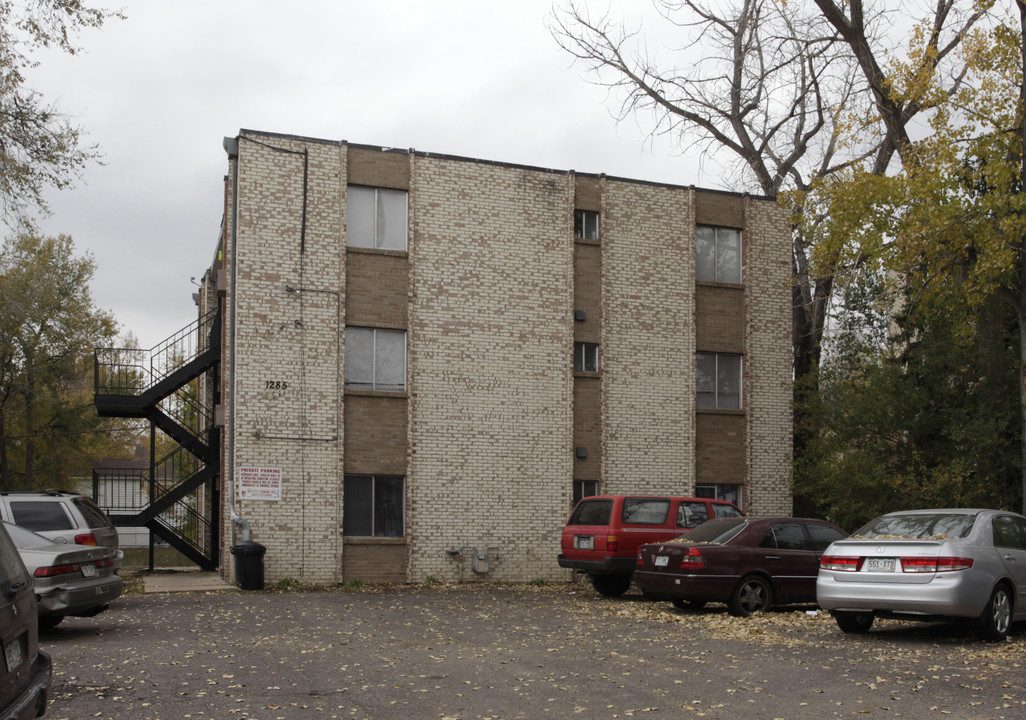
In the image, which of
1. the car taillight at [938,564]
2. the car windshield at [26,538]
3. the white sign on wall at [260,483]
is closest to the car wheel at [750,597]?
the car taillight at [938,564]

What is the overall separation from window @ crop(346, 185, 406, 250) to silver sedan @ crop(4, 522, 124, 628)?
9658 millimetres

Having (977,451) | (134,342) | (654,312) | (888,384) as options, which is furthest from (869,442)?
(134,342)

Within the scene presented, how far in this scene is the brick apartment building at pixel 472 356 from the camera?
19281mm

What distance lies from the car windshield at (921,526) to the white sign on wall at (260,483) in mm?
10993

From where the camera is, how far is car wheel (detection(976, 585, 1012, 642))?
10.8 meters

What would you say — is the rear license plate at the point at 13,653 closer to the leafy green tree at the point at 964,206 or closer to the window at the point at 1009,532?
the window at the point at 1009,532

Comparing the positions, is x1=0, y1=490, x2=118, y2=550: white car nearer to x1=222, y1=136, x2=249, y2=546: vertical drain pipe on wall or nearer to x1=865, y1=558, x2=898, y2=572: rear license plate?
x1=222, y1=136, x2=249, y2=546: vertical drain pipe on wall

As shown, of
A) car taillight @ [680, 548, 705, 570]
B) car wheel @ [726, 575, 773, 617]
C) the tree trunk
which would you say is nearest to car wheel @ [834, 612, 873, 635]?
car wheel @ [726, 575, 773, 617]

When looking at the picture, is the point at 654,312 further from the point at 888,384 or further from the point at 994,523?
the point at 994,523

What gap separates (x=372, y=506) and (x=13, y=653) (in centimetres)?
1453

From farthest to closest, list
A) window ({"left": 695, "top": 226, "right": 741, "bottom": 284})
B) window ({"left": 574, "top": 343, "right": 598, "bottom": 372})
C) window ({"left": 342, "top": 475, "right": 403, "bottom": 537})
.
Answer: window ({"left": 695, "top": 226, "right": 741, "bottom": 284}), window ({"left": 574, "top": 343, "right": 598, "bottom": 372}), window ({"left": 342, "top": 475, "right": 403, "bottom": 537})

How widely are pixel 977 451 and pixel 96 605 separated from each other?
15.0 meters

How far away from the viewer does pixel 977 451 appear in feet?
60.4

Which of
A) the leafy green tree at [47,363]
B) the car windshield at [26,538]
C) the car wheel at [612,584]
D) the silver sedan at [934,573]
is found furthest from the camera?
the leafy green tree at [47,363]
